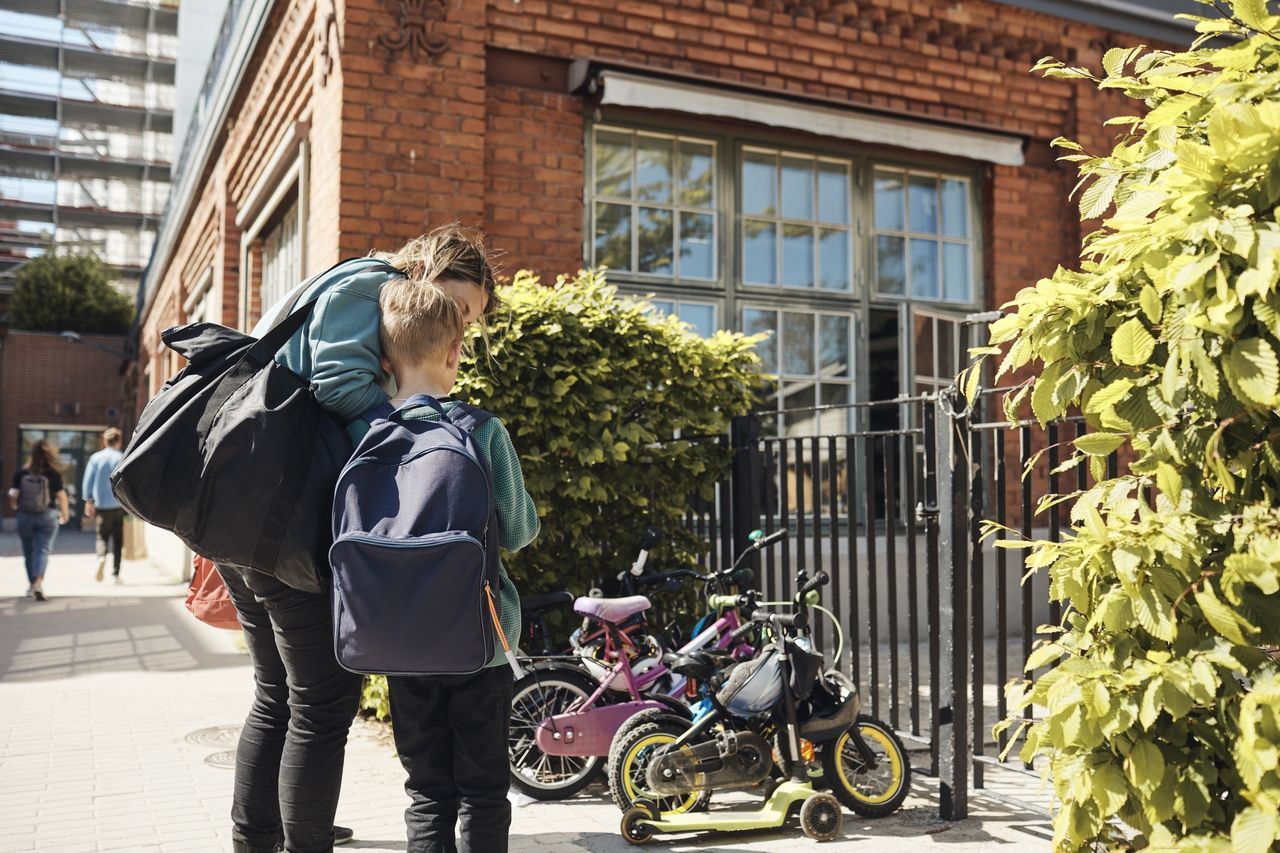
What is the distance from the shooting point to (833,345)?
8.62 meters

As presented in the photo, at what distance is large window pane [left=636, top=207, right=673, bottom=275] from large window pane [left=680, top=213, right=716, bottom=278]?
112 millimetres

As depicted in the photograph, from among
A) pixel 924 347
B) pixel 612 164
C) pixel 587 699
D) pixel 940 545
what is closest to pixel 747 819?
pixel 587 699

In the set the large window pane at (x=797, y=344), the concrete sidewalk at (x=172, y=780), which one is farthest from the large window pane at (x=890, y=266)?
the concrete sidewalk at (x=172, y=780)

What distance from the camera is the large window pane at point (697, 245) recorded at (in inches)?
320

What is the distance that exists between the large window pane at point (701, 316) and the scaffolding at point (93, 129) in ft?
172

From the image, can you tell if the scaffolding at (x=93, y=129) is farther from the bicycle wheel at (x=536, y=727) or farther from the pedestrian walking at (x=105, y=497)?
the bicycle wheel at (x=536, y=727)

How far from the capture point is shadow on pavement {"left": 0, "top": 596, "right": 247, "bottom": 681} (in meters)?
7.96

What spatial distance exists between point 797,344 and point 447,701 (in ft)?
20.2

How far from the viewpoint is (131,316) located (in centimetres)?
4231

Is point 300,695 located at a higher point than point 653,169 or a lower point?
lower

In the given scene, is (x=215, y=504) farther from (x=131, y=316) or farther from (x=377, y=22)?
(x=131, y=316)

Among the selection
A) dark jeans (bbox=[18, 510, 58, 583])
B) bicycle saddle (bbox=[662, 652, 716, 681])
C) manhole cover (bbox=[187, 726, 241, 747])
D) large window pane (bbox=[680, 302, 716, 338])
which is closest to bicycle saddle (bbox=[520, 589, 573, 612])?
bicycle saddle (bbox=[662, 652, 716, 681])

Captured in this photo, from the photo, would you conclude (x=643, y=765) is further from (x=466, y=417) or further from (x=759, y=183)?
(x=759, y=183)

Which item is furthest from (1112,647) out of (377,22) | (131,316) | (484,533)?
(131,316)
